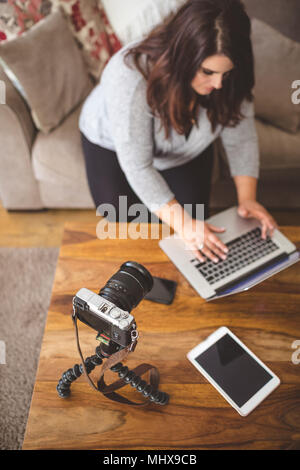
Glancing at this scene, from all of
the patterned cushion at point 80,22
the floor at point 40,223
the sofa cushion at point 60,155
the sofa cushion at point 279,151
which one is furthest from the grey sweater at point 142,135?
the floor at point 40,223

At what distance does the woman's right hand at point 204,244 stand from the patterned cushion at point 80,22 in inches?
39.9

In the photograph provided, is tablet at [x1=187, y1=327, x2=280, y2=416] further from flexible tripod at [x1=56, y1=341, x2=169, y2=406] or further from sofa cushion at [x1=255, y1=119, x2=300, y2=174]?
sofa cushion at [x1=255, y1=119, x2=300, y2=174]

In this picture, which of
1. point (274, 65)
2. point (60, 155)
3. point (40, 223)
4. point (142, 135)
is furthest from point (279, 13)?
point (40, 223)

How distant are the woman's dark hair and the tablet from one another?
644mm

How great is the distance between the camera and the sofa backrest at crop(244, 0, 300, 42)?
143 cm

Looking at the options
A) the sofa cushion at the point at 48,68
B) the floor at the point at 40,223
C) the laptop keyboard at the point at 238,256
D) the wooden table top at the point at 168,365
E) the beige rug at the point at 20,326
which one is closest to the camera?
the wooden table top at the point at 168,365

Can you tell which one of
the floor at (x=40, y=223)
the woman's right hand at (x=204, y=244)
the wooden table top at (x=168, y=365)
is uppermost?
the woman's right hand at (x=204, y=244)

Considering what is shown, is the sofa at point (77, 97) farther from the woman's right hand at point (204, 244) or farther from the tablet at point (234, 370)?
the tablet at point (234, 370)

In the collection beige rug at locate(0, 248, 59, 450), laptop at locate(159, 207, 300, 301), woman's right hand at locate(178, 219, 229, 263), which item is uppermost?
woman's right hand at locate(178, 219, 229, 263)

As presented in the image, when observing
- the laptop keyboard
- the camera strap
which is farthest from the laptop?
the camera strap

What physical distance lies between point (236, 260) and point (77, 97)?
103 cm

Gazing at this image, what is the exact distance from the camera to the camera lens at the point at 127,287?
64 cm

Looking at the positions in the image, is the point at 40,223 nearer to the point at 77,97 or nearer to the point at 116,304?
the point at 77,97

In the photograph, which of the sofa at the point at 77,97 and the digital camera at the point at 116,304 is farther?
the sofa at the point at 77,97
